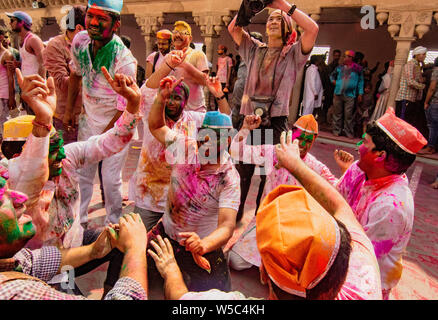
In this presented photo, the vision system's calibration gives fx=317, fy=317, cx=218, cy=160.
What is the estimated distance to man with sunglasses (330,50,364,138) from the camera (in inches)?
328

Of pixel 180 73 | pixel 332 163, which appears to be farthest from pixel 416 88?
pixel 180 73

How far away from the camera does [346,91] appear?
8.43m

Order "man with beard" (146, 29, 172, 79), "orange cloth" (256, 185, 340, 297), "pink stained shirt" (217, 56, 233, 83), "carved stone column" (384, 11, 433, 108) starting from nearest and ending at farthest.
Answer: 1. "orange cloth" (256, 185, 340, 297)
2. "man with beard" (146, 29, 172, 79)
3. "carved stone column" (384, 11, 433, 108)
4. "pink stained shirt" (217, 56, 233, 83)

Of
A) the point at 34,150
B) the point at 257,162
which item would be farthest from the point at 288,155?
the point at 257,162

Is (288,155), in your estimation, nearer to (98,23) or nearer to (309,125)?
(309,125)

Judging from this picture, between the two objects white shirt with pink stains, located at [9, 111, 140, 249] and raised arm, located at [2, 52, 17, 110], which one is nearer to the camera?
white shirt with pink stains, located at [9, 111, 140, 249]

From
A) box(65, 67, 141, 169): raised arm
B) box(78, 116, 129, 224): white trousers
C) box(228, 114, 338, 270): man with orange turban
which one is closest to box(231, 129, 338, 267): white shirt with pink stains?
box(228, 114, 338, 270): man with orange turban

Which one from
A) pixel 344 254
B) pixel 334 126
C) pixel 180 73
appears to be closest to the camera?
pixel 344 254

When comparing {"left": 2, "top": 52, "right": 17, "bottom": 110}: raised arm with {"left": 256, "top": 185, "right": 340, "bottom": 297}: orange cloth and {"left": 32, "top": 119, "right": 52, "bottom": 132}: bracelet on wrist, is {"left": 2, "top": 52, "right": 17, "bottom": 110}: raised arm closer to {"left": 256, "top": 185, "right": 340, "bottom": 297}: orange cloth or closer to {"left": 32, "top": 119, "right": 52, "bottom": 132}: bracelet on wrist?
{"left": 32, "top": 119, "right": 52, "bottom": 132}: bracelet on wrist

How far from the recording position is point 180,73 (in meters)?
3.13

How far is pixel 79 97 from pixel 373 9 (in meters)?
7.01

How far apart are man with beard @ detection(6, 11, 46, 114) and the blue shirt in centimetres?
698

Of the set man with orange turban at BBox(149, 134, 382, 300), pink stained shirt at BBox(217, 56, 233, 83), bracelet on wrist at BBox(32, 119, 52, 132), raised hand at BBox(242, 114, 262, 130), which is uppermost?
pink stained shirt at BBox(217, 56, 233, 83)
